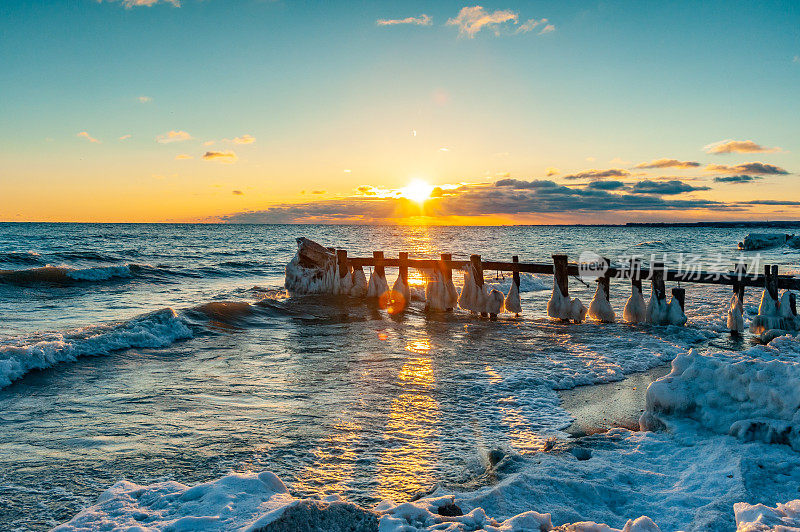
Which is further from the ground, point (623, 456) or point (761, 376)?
point (761, 376)

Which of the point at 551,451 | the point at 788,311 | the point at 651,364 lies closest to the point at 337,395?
the point at 551,451

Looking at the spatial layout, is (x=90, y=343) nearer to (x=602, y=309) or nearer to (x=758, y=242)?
(x=602, y=309)

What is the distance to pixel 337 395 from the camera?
7.27 metres

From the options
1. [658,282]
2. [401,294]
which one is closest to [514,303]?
[658,282]

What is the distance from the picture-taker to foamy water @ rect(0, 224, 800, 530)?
14.8ft

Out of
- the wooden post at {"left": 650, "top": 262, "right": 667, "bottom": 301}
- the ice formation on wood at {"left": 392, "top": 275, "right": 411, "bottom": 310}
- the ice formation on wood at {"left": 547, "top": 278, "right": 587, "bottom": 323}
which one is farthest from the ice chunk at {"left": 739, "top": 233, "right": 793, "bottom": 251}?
the ice formation on wood at {"left": 392, "top": 275, "right": 411, "bottom": 310}

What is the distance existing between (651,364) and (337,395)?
5824mm

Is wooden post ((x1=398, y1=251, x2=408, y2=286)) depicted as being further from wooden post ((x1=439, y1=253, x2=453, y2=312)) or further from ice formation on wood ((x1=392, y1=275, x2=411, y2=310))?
wooden post ((x1=439, y1=253, x2=453, y2=312))

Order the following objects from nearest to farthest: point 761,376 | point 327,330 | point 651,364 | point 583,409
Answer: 1. point 761,376
2. point 583,409
3. point 651,364
4. point 327,330

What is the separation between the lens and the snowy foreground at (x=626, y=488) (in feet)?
11.0

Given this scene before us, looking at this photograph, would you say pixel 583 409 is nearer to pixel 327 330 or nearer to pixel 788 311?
pixel 327 330

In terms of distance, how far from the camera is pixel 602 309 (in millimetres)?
13750

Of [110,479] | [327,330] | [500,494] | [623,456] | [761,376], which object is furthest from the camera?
[327,330]

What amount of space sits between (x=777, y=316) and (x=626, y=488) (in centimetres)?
1065
